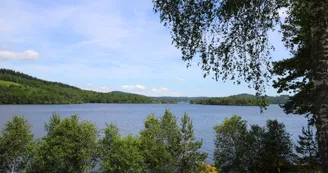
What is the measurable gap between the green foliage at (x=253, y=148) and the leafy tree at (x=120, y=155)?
8.48 metres

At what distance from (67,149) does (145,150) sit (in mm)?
7188

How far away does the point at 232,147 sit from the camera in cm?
2762

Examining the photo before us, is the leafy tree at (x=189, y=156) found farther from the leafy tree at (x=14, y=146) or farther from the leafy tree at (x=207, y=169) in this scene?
the leafy tree at (x=14, y=146)

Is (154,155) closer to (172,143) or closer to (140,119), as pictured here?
(172,143)

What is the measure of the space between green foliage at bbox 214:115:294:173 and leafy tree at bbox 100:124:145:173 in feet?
27.8

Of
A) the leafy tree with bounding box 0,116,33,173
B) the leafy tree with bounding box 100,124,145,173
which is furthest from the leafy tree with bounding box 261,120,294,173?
the leafy tree with bounding box 0,116,33,173

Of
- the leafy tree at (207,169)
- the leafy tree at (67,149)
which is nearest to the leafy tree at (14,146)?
the leafy tree at (67,149)

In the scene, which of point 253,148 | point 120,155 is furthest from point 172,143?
point 253,148

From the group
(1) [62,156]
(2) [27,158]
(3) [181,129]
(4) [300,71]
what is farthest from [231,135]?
(2) [27,158]

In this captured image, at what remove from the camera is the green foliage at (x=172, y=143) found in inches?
1089

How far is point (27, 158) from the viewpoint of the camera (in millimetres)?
23781

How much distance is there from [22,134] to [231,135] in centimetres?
1971

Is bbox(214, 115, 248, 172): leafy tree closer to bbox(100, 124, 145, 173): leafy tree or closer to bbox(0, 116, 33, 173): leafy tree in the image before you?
bbox(100, 124, 145, 173): leafy tree

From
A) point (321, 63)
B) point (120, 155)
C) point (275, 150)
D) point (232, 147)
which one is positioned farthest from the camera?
point (232, 147)
